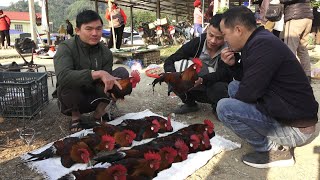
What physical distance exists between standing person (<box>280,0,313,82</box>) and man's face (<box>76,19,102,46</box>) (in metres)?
3.82

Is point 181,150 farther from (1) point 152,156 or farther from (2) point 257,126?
(2) point 257,126

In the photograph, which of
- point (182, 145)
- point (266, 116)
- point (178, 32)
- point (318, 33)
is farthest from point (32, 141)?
point (178, 32)

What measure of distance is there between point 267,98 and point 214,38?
142 cm

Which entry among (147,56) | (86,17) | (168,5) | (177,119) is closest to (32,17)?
(147,56)

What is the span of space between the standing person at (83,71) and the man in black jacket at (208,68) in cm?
101

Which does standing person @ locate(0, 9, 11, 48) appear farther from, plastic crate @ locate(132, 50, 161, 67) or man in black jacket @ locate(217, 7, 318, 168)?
man in black jacket @ locate(217, 7, 318, 168)

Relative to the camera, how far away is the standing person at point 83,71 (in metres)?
3.24

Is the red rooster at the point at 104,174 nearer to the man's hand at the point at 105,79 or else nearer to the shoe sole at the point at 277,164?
the man's hand at the point at 105,79

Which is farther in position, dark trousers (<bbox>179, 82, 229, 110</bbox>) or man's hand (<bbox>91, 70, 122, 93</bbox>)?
dark trousers (<bbox>179, 82, 229, 110</bbox>)

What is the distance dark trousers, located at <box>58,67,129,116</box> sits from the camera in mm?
3484

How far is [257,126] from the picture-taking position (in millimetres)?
2662

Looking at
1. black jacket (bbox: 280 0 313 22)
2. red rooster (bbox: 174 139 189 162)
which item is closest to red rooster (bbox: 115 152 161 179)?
red rooster (bbox: 174 139 189 162)

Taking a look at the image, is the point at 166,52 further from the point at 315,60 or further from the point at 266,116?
the point at 266,116

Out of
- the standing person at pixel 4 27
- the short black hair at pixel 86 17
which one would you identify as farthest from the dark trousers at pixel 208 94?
the standing person at pixel 4 27
